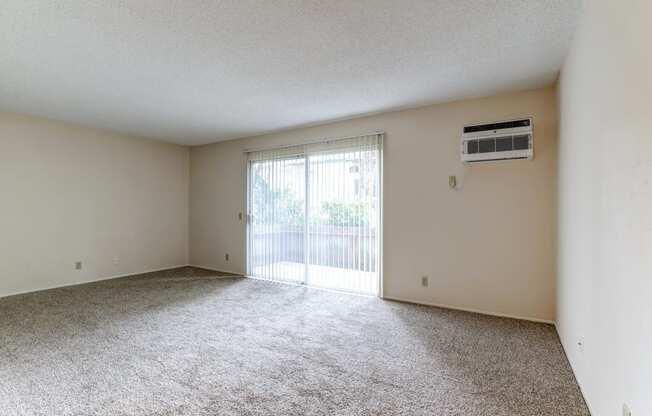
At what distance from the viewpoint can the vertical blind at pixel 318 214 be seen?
168 inches

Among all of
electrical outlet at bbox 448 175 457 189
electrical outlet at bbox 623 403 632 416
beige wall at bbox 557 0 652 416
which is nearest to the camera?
beige wall at bbox 557 0 652 416

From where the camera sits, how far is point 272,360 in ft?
8.15

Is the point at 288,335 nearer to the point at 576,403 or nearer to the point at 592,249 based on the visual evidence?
the point at 576,403

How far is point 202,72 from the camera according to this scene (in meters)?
2.94

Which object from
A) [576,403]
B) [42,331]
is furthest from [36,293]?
[576,403]

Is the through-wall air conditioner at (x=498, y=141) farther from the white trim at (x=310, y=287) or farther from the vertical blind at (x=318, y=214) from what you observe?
the white trim at (x=310, y=287)

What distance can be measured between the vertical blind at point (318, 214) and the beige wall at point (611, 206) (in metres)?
2.28

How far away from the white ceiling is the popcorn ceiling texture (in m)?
2.44

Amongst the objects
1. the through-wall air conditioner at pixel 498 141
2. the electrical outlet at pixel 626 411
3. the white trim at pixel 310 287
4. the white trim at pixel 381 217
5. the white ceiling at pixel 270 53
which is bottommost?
the white trim at pixel 310 287

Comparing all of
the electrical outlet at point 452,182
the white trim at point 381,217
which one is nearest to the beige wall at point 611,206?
the electrical outlet at point 452,182

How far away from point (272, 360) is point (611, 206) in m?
2.37

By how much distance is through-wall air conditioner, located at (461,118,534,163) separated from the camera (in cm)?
318

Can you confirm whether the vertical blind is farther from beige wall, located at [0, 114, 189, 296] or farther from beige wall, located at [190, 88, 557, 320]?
beige wall, located at [0, 114, 189, 296]

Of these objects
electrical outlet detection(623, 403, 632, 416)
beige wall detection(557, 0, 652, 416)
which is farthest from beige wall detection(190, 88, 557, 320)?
electrical outlet detection(623, 403, 632, 416)
